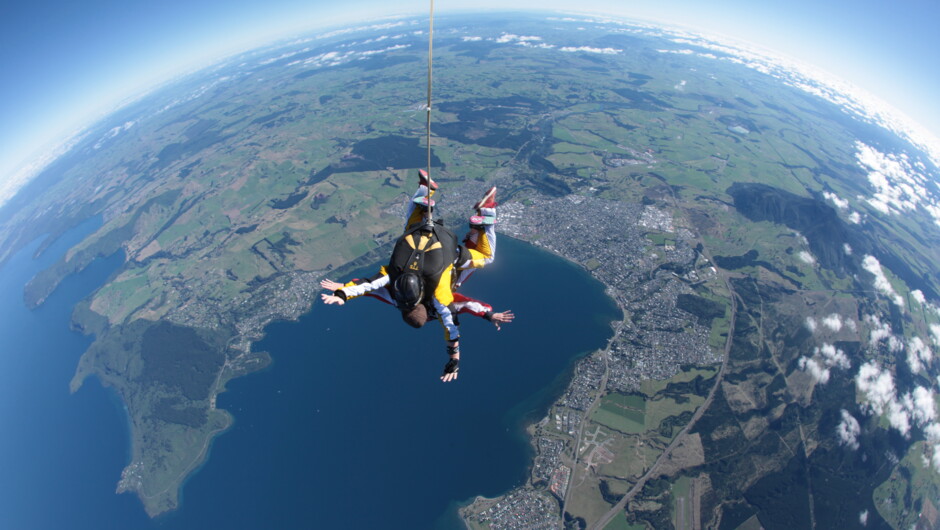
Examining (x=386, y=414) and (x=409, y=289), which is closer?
(x=409, y=289)

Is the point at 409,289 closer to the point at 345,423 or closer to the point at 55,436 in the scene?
the point at 345,423

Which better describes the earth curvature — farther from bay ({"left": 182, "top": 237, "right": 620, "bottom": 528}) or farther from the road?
bay ({"left": 182, "top": 237, "right": 620, "bottom": 528})

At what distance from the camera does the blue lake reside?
31922 mm

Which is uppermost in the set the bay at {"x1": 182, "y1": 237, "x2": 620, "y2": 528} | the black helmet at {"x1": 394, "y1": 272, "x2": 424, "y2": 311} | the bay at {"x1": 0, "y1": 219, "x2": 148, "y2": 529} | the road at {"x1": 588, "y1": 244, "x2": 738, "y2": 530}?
the black helmet at {"x1": 394, "y1": 272, "x2": 424, "y2": 311}

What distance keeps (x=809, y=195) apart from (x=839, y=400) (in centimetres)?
6163

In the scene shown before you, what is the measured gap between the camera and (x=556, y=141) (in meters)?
90.2

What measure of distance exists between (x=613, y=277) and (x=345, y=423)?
4077cm

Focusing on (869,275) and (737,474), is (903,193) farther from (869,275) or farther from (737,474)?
(737,474)

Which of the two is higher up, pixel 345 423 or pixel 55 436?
pixel 345 423

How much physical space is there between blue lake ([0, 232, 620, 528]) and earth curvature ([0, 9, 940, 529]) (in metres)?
1.38

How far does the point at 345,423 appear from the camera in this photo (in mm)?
36406

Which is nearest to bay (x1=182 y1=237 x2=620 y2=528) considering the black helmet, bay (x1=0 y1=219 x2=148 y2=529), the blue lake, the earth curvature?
the blue lake

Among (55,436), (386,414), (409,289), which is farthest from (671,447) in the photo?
(55,436)

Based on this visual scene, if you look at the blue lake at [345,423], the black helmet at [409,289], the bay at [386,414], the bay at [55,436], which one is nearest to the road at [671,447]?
the blue lake at [345,423]
